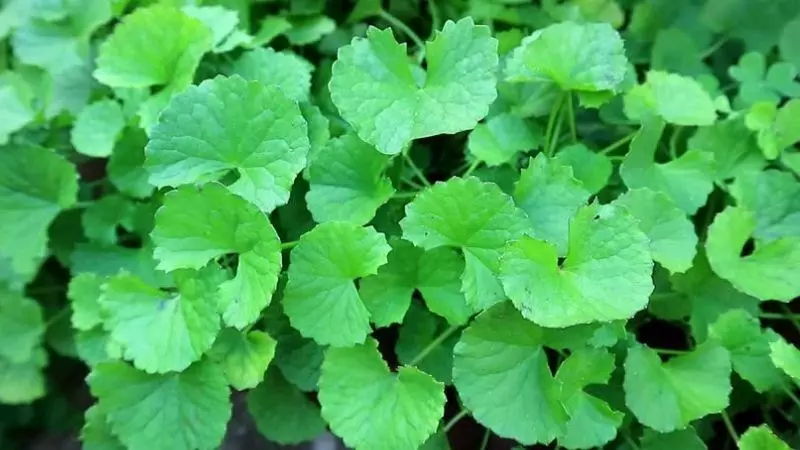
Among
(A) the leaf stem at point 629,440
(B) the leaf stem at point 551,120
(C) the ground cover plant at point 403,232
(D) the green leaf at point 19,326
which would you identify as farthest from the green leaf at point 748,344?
(D) the green leaf at point 19,326

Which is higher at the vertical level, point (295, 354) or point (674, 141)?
point (674, 141)

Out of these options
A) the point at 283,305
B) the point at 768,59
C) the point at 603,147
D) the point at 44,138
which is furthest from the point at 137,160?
the point at 768,59

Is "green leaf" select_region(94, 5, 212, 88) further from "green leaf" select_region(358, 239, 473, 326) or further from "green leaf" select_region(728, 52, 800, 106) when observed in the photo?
"green leaf" select_region(728, 52, 800, 106)

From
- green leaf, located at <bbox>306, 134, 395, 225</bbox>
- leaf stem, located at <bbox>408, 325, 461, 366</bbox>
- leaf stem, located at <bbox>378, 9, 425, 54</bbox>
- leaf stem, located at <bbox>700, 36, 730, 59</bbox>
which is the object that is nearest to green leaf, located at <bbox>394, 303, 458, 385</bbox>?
leaf stem, located at <bbox>408, 325, 461, 366</bbox>

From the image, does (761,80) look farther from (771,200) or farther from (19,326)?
(19,326)

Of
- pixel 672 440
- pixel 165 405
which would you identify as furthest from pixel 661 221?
pixel 165 405

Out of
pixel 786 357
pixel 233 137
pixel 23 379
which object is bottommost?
pixel 23 379

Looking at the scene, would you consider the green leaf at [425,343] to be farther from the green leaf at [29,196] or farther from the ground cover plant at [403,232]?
the green leaf at [29,196]
